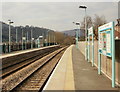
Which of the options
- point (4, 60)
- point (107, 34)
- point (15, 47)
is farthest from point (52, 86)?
point (15, 47)

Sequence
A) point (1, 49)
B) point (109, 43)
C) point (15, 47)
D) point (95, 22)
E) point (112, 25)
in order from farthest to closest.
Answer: point (95, 22) → point (15, 47) → point (1, 49) → point (109, 43) → point (112, 25)

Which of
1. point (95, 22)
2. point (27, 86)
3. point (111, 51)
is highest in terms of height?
point (95, 22)

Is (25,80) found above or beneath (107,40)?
beneath

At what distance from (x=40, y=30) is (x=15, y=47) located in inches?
3207

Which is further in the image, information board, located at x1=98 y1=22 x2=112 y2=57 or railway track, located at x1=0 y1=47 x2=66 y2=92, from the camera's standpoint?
railway track, located at x1=0 y1=47 x2=66 y2=92

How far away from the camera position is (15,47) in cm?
3978

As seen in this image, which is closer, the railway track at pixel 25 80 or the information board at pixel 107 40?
the information board at pixel 107 40

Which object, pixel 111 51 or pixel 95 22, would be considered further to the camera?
pixel 95 22

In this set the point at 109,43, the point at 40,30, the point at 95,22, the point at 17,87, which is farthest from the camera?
the point at 40,30

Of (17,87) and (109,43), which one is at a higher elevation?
(109,43)

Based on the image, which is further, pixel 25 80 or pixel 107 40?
pixel 25 80

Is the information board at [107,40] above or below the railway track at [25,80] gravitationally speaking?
above

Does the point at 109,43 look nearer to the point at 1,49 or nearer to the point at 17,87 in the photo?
the point at 17,87

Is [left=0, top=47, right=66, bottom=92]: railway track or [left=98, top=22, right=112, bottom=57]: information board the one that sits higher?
[left=98, top=22, right=112, bottom=57]: information board
